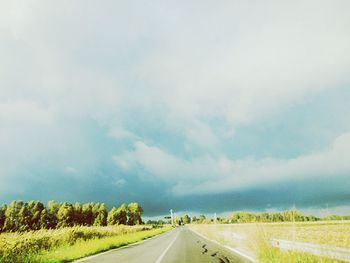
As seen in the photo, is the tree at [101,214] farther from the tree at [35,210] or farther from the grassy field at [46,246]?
the grassy field at [46,246]

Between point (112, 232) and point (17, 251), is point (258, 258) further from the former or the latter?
point (112, 232)

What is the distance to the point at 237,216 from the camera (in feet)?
50.6

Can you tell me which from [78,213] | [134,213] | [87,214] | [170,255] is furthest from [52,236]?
[134,213]

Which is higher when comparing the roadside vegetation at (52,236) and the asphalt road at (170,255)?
the roadside vegetation at (52,236)

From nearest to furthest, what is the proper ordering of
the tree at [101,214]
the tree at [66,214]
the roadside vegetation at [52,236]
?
the roadside vegetation at [52,236] → the tree at [66,214] → the tree at [101,214]

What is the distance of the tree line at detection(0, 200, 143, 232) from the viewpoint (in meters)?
87.9

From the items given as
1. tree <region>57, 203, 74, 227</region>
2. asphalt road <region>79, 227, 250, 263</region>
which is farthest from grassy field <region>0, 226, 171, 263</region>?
tree <region>57, 203, 74, 227</region>

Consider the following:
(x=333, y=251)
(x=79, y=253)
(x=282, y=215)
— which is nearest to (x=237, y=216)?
(x=282, y=215)

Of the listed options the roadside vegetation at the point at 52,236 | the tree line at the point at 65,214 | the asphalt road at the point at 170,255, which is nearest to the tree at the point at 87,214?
the tree line at the point at 65,214

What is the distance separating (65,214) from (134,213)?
47.3 meters

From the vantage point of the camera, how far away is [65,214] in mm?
109438

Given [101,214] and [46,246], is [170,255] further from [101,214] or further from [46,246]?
[101,214]

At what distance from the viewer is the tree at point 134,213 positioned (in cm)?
15000

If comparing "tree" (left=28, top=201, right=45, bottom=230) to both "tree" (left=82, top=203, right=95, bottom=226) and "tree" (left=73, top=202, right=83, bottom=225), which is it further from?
"tree" (left=82, top=203, right=95, bottom=226)
